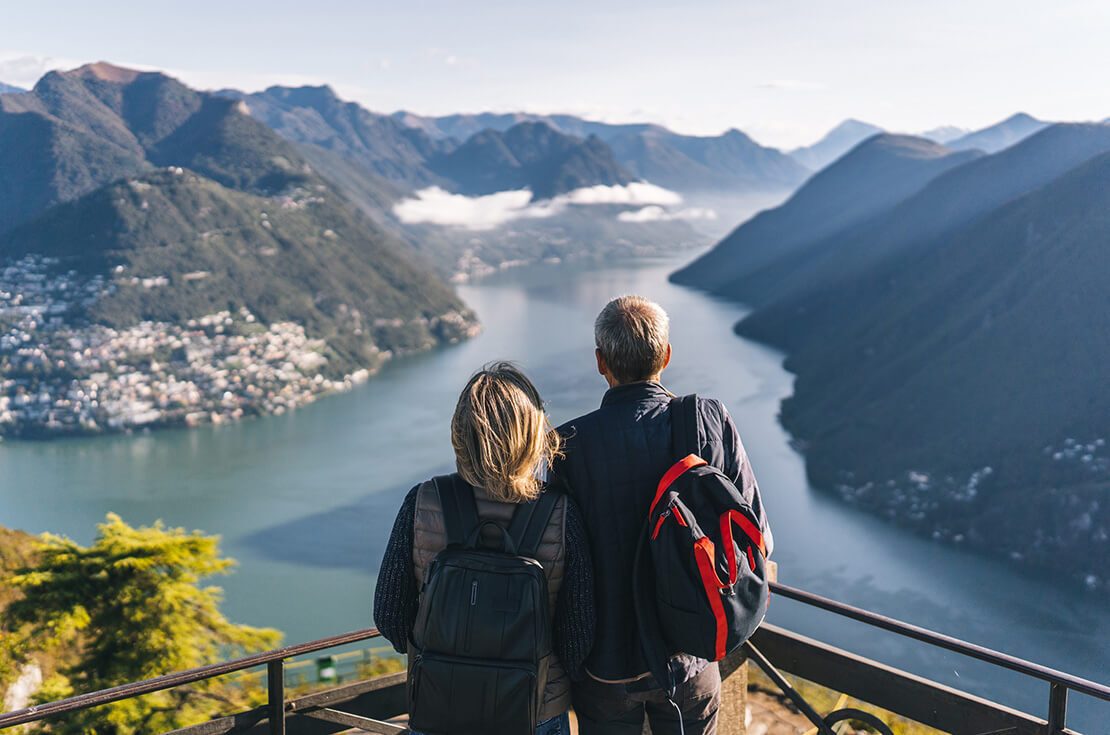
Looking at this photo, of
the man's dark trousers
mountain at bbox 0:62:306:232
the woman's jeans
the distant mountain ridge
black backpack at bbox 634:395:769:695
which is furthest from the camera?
mountain at bbox 0:62:306:232

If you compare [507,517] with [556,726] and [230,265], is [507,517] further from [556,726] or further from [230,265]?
[230,265]

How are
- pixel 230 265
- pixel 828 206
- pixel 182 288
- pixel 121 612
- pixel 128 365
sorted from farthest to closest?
pixel 828 206 < pixel 230 265 < pixel 182 288 < pixel 128 365 < pixel 121 612

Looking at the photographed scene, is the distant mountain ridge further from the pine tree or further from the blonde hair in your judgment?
the blonde hair

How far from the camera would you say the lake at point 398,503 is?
92.5 feet

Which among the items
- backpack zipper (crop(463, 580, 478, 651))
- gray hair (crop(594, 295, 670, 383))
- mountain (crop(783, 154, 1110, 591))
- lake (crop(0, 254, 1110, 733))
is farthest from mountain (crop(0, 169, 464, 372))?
backpack zipper (crop(463, 580, 478, 651))

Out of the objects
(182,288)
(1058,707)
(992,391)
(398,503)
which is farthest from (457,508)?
(182,288)

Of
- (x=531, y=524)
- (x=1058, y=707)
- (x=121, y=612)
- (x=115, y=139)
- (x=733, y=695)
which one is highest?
(x=115, y=139)

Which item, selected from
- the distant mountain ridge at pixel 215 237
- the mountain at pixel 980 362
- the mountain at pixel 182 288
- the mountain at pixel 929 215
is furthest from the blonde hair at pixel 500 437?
the distant mountain ridge at pixel 215 237

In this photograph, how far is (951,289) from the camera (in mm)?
64375

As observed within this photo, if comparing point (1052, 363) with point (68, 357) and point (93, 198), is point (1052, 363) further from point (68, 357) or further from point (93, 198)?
point (93, 198)

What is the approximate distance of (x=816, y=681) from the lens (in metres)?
3.09

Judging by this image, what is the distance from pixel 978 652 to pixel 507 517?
1.58 m

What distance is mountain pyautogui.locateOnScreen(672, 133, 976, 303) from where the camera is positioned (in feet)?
395

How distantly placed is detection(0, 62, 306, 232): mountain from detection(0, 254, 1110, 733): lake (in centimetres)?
7301
